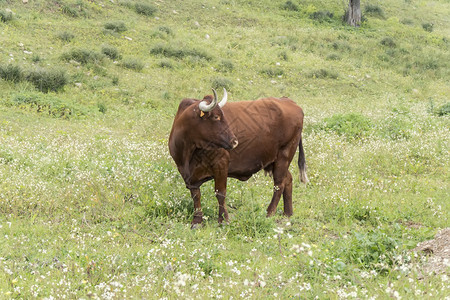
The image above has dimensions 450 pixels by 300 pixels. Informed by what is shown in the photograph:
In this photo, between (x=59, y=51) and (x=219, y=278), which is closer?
(x=219, y=278)

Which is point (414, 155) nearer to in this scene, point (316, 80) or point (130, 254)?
point (130, 254)

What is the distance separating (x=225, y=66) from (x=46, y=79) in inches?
323

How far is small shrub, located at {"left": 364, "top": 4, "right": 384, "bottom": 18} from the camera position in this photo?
117 feet

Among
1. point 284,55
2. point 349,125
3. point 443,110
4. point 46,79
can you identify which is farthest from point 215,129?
point 284,55

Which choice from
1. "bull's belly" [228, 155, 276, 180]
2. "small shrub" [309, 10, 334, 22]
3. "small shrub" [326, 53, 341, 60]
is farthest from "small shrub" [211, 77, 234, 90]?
"small shrub" [309, 10, 334, 22]

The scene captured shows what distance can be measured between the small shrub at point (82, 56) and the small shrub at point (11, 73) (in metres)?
2.57

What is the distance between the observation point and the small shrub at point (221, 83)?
17.7 metres

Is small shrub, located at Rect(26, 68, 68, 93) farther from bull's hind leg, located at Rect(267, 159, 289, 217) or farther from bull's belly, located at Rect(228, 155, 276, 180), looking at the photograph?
bull's hind leg, located at Rect(267, 159, 289, 217)

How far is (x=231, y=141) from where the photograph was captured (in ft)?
21.5

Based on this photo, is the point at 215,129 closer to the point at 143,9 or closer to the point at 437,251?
the point at 437,251

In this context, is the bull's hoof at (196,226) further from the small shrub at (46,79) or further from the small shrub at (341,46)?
the small shrub at (341,46)

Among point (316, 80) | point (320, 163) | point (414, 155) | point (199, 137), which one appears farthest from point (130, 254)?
point (316, 80)

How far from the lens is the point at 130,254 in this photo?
17.8 feet

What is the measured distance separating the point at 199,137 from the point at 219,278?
242 cm
